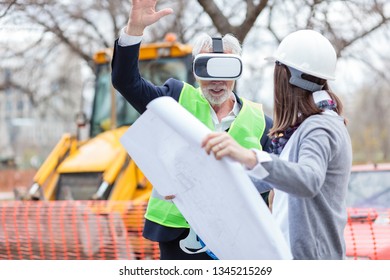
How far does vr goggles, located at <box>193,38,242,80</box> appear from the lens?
9.70 ft

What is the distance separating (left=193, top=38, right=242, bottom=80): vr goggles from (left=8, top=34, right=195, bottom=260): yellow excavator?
4.40m

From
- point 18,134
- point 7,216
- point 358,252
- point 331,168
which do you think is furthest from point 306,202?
point 18,134

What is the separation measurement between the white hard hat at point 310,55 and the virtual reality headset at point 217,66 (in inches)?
19.4

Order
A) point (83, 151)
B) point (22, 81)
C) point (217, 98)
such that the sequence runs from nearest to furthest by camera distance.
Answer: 1. point (217, 98)
2. point (83, 151)
3. point (22, 81)

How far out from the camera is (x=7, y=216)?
686cm

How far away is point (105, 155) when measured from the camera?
8.10 metres

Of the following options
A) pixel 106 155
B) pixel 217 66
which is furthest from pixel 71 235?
pixel 217 66

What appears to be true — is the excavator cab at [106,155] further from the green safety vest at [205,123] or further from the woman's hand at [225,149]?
the woman's hand at [225,149]

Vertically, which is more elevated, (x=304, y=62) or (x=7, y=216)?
(x=304, y=62)

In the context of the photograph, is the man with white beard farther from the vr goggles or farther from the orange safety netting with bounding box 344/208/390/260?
the orange safety netting with bounding box 344/208/390/260

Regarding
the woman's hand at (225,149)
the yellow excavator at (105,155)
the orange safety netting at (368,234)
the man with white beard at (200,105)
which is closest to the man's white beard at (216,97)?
the man with white beard at (200,105)

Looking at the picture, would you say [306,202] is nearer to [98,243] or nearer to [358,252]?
[358,252]

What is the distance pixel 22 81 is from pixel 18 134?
1350 inches

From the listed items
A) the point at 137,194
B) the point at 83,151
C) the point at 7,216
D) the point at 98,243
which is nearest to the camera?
the point at 98,243
